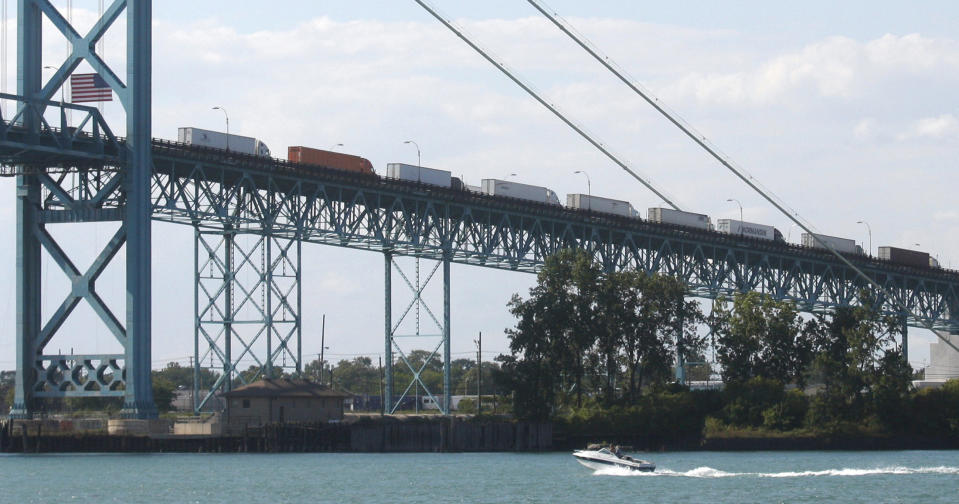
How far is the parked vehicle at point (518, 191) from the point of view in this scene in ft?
421

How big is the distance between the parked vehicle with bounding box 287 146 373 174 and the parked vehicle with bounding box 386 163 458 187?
1.94 m

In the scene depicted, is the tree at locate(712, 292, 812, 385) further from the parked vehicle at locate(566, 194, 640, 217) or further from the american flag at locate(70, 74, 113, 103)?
the american flag at locate(70, 74, 113, 103)

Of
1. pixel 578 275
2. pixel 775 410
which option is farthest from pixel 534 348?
pixel 775 410

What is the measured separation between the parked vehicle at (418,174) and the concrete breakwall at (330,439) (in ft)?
62.9

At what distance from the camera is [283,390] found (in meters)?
104

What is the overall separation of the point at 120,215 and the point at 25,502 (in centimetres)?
3314

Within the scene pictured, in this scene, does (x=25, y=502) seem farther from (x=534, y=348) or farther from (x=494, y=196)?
(x=494, y=196)

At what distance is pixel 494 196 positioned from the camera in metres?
126

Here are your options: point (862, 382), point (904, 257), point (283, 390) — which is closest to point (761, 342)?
point (862, 382)

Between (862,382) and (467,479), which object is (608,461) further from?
(862,382)

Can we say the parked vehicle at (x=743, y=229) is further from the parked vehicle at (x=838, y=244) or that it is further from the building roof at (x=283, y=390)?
the building roof at (x=283, y=390)

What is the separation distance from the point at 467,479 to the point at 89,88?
36542 millimetres

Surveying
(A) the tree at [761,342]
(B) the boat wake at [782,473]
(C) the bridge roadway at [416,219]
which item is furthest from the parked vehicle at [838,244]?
(B) the boat wake at [782,473]

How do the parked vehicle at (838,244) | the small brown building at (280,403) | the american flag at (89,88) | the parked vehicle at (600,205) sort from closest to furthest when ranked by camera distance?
the american flag at (89,88) < the small brown building at (280,403) < the parked vehicle at (600,205) < the parked vehicle at (838,244)
